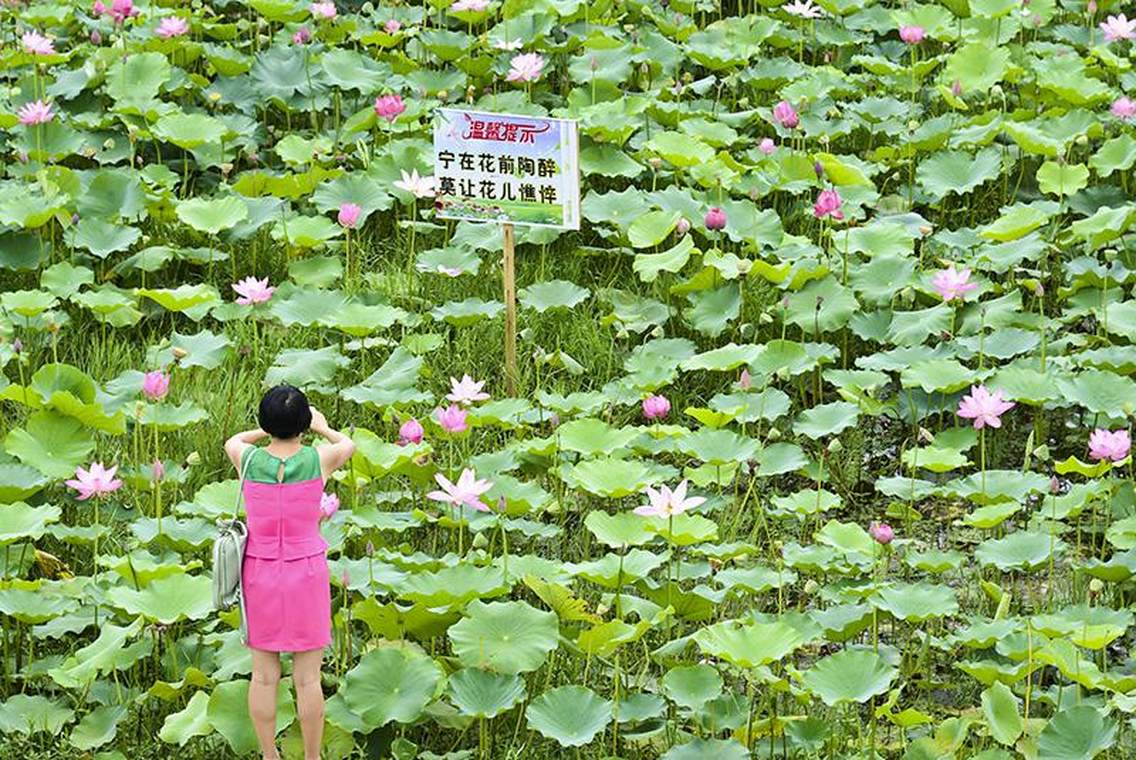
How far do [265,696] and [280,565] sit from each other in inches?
9.6

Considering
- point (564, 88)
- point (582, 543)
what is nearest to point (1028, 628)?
point (582, 543)

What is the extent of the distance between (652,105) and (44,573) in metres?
2.62

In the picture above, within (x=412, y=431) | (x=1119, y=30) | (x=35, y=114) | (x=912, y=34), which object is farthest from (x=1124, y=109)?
(x=35, y=114)

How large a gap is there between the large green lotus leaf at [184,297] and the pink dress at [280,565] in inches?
65.9

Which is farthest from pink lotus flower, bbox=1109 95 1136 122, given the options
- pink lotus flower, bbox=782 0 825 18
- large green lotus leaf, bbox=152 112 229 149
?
A: large green lotus leaf, bbox=152 112 229 149

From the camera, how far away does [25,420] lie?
15.2 ft

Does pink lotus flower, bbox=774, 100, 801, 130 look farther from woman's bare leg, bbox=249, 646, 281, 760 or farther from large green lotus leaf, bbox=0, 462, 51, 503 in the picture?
woman's bare leg, bbox=249, 646, 281, 760

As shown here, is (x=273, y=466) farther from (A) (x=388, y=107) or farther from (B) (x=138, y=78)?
(B) (x=138, y=78)

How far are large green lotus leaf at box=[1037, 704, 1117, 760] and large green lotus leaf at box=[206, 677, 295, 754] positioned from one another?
1359 millimetres

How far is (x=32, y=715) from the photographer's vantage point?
3.64m

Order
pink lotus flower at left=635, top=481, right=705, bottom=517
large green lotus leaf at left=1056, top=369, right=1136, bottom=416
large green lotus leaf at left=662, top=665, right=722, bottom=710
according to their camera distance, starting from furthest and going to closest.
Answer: large green lotus leaf at left=1056, top=369, right=1136, bottom=416, pink lotus flower at left=635, top=481, right=705, bottom=517, large green lotus leaf at left=662, top=665, right=722, bottom=710

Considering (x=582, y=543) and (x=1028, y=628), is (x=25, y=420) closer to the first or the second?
(x=582, y=543)

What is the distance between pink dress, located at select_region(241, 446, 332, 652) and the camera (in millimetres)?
3334

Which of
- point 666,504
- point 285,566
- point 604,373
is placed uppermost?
point 285,566
